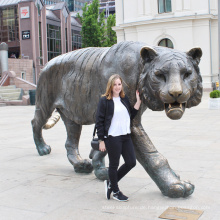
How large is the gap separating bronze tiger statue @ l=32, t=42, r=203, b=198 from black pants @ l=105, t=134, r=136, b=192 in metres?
0.26

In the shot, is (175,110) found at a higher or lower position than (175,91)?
lower

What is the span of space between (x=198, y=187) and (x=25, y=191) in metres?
2.05

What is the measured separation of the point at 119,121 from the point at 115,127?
80 millimetres

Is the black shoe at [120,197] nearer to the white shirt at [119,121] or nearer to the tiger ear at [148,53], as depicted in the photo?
the white shirt at [119,121]

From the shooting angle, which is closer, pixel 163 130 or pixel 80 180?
pixel 80 180

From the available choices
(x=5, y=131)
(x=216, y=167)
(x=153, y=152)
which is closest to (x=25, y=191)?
(x=153, y=152)

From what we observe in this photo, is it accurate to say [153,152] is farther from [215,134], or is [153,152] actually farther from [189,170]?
[215,134]

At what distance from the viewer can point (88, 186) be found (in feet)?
15.2

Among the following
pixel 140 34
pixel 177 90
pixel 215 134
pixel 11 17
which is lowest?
pixel 215 134

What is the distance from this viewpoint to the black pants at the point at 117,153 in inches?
151

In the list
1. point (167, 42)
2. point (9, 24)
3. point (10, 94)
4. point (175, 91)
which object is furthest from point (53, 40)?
point (175, 91)

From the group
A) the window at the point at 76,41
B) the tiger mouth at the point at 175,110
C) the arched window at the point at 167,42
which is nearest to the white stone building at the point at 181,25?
the arched window at the point at 167,42

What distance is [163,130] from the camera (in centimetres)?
949

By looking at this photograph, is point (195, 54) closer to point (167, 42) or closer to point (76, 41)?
point (167, 42)
